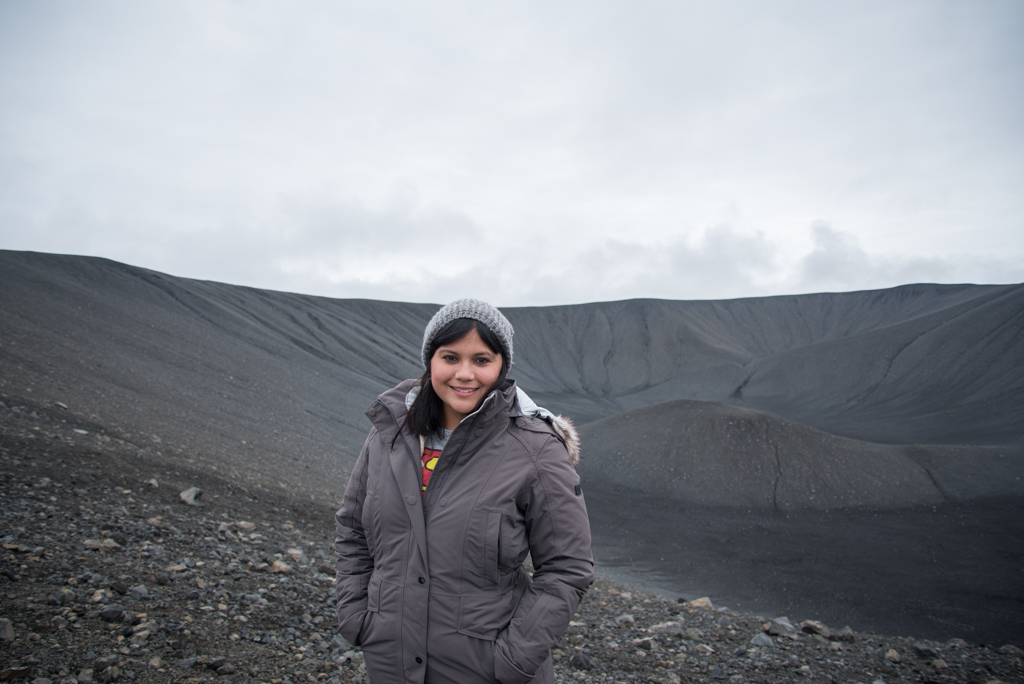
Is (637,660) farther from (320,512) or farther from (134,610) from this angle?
(320,512)

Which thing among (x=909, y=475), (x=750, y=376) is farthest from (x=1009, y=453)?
(x=750, y=376)

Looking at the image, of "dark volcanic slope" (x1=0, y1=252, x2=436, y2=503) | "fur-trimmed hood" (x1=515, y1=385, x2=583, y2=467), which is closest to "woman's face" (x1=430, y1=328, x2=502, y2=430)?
"fur-trimmed hood" (x1=515, y1=385, x2=583, y2=467)

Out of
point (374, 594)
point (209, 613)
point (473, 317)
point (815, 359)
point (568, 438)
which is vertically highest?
point (815, 359)

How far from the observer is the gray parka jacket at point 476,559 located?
165cm

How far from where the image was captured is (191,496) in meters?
6.32

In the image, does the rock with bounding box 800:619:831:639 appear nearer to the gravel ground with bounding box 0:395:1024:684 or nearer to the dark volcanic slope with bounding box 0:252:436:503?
the gravel ground with bounding box 0:395:1024:684

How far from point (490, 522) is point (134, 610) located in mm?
3109

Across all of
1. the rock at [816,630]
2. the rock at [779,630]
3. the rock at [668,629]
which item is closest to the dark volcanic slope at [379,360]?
the rock at [668,629]

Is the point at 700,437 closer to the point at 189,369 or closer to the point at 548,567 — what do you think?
the point at 189,369

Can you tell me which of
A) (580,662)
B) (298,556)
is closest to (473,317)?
(580,662)

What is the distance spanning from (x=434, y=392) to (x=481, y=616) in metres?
0.72

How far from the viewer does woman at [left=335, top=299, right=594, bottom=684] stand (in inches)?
65.2

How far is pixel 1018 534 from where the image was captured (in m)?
14.2

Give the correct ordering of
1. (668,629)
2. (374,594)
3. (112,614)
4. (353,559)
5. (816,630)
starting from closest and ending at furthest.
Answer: (374,594)
(353,559)
(112,614)
(668,629)
(816,630)
